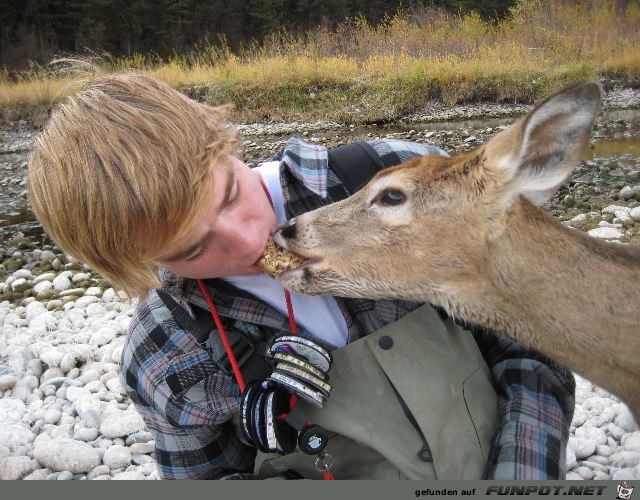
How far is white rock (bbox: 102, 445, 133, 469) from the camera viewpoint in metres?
3.97

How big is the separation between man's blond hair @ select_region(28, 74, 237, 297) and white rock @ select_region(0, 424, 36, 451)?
2.59 metres

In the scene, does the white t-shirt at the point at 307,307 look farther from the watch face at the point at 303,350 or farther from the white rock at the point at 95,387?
the white rock at the point at 95,387

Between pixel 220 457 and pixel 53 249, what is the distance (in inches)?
264

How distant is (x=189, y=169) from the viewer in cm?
219

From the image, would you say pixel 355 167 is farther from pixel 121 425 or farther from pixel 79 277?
pixel 79 277

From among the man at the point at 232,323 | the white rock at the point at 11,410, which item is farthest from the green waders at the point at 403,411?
the white rock at the point at 11,410

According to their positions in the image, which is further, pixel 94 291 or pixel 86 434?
pixel 94 291

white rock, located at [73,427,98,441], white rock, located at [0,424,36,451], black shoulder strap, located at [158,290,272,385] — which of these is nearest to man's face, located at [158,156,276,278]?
black shoulder strap, located at [158,290,272,385]

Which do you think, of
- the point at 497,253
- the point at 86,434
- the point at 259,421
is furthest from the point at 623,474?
the point at 86,434

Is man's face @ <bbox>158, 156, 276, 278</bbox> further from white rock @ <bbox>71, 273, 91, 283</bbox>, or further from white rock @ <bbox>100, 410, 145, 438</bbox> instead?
white rock @ <bbox>71, 273, 91, 283</bbox>

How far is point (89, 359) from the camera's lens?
5.43 m

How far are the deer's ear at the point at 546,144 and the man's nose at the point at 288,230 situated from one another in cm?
79

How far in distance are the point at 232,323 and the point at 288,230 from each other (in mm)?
438

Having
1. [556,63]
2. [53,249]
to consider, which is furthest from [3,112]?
[556,63]
